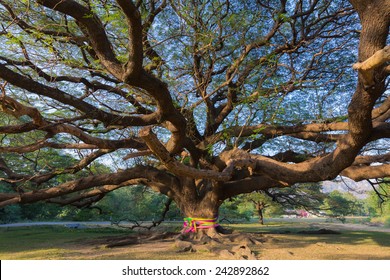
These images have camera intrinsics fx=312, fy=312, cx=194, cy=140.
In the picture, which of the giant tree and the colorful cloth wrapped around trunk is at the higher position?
the giant tree

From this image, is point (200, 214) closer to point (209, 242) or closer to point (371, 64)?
point (209, 242)

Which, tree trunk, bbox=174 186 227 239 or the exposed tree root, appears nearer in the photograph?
the exposed tree root

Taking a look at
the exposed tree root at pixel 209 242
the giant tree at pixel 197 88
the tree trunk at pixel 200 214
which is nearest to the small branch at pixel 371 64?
the giant tree at pixel 197 88

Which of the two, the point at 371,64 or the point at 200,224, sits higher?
the point at 371,64

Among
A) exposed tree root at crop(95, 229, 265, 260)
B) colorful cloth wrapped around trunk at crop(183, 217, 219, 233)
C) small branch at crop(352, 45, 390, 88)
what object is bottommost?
exposed tree root at crop(95, 229, 265, 260)

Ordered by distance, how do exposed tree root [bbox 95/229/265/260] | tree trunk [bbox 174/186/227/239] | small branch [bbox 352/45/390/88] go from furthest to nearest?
tree trunk [bbox 174/186/227/239]
exposed tree root [bbox 95/229/265/260]
small branch [bbox 352/45/390/88]

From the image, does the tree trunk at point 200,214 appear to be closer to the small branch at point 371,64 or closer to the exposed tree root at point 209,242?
the exposed tree root at point 209,242

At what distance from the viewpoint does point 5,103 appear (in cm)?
464

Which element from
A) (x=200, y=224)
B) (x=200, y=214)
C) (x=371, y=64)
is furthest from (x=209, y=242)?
(x=371, y=64)

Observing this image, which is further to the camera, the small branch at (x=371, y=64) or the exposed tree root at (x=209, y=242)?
the exposed tree root at (x=209, y=242)

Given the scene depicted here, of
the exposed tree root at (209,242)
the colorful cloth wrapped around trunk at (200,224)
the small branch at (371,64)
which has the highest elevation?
the small branch at (371,64)

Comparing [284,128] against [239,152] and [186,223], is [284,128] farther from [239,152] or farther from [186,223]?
[186,223]

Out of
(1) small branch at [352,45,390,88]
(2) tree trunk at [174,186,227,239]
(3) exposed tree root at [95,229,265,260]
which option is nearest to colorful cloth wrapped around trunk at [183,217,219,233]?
(2) tree trunk at [174,186,227,239]

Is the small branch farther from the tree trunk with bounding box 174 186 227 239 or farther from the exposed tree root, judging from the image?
the tree trunk with bounding box 174 186 227 239
